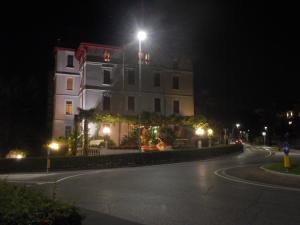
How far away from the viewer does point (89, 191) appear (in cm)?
1366

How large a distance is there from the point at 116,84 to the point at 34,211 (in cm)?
4256

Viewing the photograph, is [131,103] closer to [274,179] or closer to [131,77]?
[131,77]

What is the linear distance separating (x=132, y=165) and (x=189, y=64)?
2706cm

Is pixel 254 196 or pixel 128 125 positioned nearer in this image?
pixel 254 196

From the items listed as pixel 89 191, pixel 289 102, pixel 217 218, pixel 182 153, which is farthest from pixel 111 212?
pixel 289 102

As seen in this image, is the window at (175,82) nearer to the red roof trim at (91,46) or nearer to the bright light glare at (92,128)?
the red roof trim at (91,46)

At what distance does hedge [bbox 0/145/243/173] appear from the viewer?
25.0 meters

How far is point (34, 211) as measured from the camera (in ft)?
18.6

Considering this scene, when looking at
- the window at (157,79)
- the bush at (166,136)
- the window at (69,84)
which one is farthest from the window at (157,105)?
the window at (69,84)

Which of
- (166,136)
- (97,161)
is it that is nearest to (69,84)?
(166,136)

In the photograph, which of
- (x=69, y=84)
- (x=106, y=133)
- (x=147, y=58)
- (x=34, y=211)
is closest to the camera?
(x=34, y=211)

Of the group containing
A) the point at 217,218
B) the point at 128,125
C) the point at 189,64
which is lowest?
the point at 217,218

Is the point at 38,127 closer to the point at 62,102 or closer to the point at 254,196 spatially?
the point at 62,102

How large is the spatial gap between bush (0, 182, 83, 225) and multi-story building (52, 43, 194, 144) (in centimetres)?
3826
